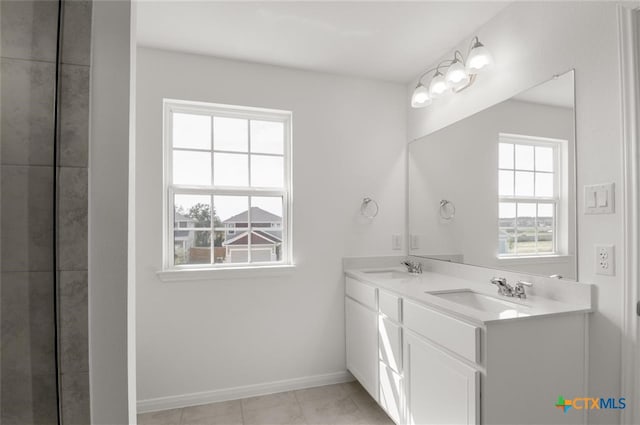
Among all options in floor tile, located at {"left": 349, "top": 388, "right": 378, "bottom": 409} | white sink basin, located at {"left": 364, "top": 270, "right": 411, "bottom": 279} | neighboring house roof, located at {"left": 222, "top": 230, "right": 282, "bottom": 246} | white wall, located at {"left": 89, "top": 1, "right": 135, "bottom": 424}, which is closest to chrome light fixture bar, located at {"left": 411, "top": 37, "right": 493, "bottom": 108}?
white sink basin, located at {"left": 364, "top": 270, "right": 411, "bottom": 279}

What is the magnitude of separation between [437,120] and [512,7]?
790 mm

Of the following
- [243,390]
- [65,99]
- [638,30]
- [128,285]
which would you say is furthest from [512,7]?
[243,390]

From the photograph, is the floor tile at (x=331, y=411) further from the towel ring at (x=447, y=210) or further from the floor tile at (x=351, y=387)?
the towel ring at (x=447, y=210)

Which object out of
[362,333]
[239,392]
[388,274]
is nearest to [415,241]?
[388,274]

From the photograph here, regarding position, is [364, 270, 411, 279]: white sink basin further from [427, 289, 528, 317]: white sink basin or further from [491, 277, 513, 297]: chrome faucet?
[491, 277, 513, 297]: chrome faucet

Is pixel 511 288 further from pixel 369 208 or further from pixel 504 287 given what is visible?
pixel 369 208

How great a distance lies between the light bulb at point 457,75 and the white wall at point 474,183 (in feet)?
0.72

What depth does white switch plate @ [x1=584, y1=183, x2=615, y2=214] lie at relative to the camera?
51.7 inches

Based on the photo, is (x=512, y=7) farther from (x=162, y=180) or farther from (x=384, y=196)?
(x=162, y=180)

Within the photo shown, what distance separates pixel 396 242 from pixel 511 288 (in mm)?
A: 1105

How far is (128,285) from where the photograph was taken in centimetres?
89

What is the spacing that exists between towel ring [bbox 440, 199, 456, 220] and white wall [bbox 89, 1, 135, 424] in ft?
6.46

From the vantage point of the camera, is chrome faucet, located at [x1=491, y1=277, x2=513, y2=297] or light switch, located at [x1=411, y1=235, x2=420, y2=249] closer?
chrome faucet, located at [x1=491, y1=277, x2=513, y2=297]

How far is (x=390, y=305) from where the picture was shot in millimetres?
1897
